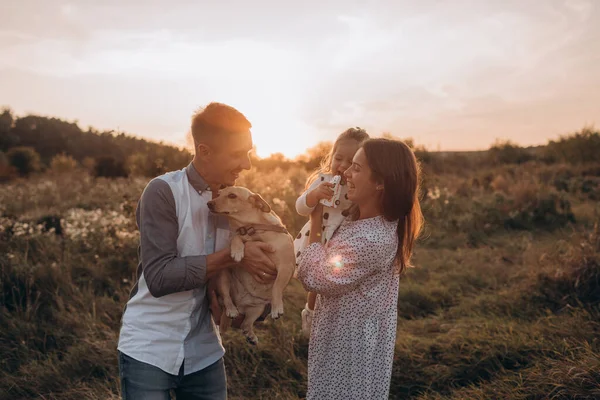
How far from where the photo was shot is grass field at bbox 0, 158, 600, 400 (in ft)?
14.0

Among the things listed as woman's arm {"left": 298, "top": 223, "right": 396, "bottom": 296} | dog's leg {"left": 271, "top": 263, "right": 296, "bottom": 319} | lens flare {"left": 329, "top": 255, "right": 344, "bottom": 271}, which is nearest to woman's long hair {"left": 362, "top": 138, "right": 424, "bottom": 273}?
woman's arm {"left": 298, "top": 223, "right": 396, "bottom": 296}

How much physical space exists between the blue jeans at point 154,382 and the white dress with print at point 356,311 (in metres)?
0.60

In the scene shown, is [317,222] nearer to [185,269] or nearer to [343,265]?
[343,265]

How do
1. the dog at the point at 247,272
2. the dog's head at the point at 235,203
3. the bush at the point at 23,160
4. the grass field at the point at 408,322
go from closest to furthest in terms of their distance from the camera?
1. the dog's head at the point at 235,203
2. the dog at the point at 247,272
3. the grass field at the point at 408,322
4. the bush at the point at 23,160

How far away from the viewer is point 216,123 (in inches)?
98.0

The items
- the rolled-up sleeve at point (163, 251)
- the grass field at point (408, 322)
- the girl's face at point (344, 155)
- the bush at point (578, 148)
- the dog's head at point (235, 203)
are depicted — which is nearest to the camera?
the rolled-up sleeve at point (163, 251)

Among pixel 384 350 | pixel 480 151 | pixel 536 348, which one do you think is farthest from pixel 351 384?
pixel 480 151

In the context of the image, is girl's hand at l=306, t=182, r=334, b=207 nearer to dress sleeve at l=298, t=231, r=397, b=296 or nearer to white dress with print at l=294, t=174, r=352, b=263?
white dress with print at l=294, t=174, r=352, b=263

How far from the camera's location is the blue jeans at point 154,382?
230 cm

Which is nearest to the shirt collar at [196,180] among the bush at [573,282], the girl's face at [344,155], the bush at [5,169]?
the girl's face at [344,155]

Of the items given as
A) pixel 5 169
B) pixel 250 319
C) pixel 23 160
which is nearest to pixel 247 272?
pixel 250 319

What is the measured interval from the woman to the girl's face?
1.94ft

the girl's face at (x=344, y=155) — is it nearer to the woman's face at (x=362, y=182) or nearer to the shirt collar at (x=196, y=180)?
the woman's face at (x=362, y=182)

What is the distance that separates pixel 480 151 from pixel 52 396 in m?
39.1
